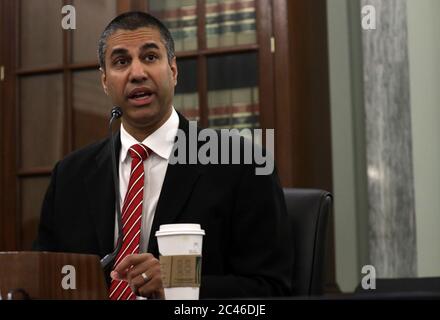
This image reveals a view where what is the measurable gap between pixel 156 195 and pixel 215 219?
157mm

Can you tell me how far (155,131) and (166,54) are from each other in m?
0.21

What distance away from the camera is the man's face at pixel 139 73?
216 cm

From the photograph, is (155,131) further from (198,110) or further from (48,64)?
(48,64)

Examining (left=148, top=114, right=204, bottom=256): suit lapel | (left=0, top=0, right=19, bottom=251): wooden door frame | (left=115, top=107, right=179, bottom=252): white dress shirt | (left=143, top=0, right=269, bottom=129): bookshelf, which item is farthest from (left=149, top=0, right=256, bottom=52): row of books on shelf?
(left=148, top=114, right=204, bottom=256): suit lapel

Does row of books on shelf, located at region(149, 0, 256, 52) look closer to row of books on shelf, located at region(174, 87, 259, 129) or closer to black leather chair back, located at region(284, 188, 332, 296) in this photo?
row of books on shelf, located at region(174, 87, 259, 129)

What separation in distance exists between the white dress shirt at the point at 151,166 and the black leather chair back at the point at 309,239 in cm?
34

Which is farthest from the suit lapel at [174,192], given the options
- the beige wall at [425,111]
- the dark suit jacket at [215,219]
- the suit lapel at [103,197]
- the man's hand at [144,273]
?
the beige wall at [425,111]

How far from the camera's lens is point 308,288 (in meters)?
1.98

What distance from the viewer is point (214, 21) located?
3.58 metres

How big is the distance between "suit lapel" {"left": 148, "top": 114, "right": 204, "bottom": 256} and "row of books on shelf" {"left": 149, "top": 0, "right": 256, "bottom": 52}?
1.56 metres

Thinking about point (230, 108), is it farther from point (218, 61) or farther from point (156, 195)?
point (156, 195)

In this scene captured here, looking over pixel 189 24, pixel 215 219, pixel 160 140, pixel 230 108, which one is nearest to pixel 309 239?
pixel 215 219
